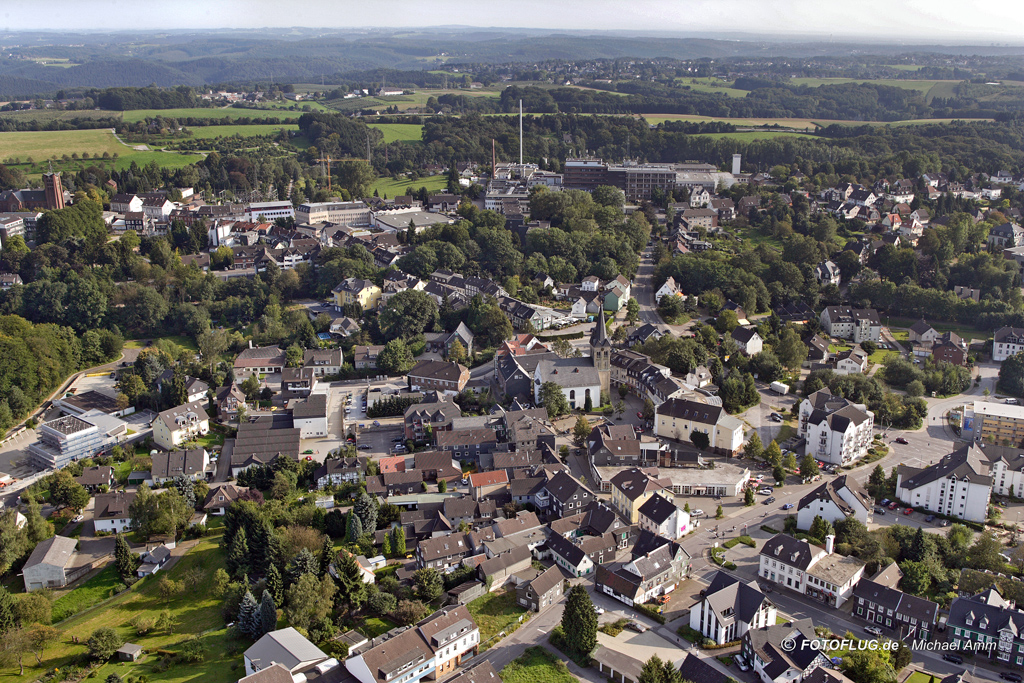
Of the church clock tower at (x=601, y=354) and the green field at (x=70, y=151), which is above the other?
the green field at (x=70, y=151)

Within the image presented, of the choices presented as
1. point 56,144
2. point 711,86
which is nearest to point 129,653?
point 56,144

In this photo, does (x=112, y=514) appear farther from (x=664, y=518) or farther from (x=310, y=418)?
(x=664, y=518)

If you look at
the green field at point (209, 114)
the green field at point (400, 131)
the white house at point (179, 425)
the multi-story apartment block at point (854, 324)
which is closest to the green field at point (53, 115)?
the green field at point (209, 114)

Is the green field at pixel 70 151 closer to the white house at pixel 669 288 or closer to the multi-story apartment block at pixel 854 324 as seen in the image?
the white house at pixel 669 288

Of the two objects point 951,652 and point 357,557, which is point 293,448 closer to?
point 357,557

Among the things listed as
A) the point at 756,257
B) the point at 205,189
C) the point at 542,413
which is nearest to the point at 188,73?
the point at 205,189

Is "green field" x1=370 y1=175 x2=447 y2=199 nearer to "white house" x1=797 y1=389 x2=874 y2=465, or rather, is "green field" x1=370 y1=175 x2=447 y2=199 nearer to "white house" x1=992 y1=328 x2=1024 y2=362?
"white house" x1=797 y1=389 x2=874 y2=465
